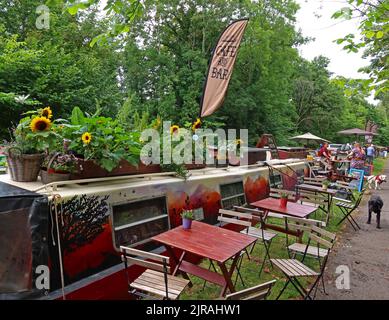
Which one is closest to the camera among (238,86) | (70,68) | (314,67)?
(70,68)

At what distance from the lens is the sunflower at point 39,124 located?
11.4 ft

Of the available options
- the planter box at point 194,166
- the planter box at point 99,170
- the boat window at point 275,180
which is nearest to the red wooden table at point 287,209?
the planter box at point 194,166

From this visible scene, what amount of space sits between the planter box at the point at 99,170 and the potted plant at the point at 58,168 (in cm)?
9

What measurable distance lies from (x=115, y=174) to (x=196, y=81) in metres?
18.3

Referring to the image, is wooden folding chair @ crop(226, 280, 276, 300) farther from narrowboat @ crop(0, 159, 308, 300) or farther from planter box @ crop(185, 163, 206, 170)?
planter box @ crop(185, 163, 206, 170)

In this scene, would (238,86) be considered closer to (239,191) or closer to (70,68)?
(70,68)

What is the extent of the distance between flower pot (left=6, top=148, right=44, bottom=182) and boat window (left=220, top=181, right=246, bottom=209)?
3.33 metres

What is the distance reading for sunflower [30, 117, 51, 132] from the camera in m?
3.46

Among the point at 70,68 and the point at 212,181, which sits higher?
the point at 70,68

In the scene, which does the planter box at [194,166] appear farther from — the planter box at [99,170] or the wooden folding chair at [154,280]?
the wooden folding chair at [154,280]

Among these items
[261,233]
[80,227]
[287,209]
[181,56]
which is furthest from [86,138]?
[181,56]

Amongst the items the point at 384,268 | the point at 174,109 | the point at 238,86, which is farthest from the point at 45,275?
the point at 238,86

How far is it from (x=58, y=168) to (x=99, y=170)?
521mm
